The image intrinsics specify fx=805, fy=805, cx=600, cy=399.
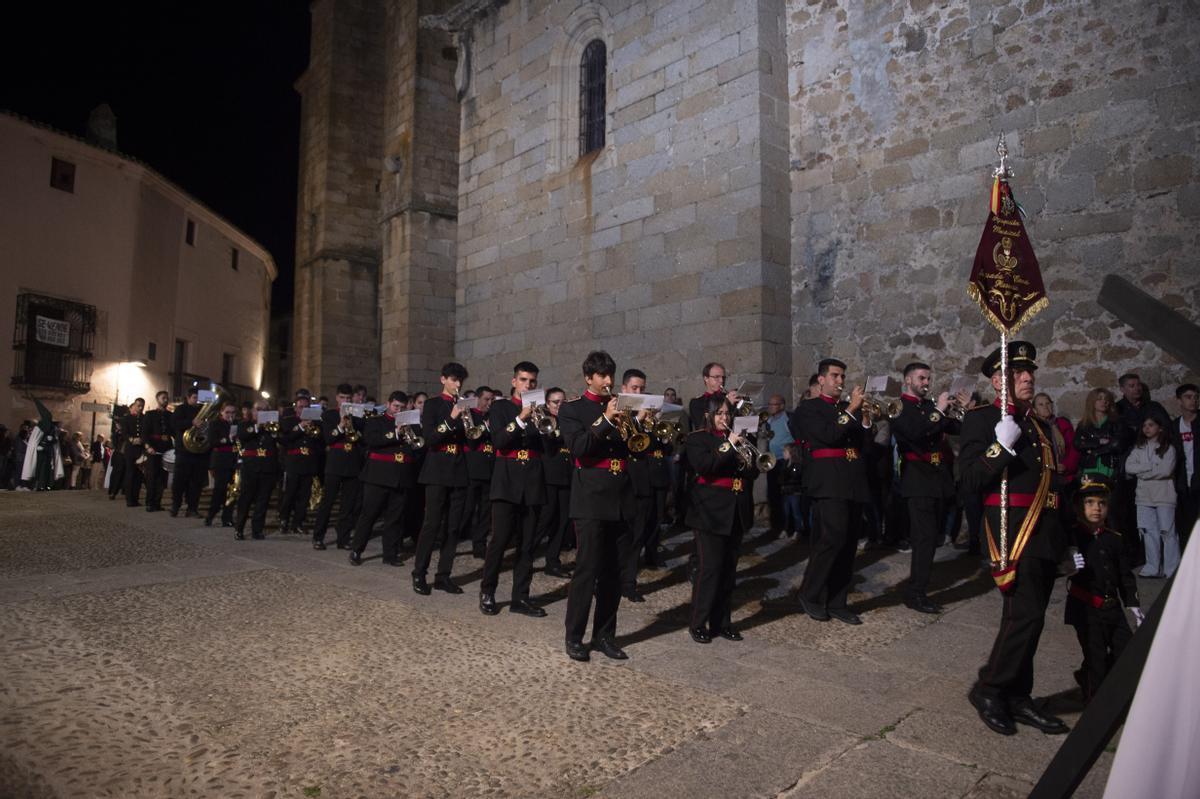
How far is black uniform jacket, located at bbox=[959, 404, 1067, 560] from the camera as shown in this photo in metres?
3.91

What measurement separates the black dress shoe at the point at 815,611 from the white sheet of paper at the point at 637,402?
210 centimetres

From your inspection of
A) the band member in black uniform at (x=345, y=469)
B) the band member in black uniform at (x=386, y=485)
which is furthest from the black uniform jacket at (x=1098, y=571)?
the band member in black uniform at (x=345, y=469)

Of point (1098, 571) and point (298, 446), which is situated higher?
point (298, 446)

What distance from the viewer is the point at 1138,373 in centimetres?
807

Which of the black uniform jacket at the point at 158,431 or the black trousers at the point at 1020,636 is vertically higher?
the black uniform jacket at the point at 158,431

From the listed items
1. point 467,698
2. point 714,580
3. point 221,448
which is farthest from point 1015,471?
point 221,448

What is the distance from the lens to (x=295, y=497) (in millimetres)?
10578

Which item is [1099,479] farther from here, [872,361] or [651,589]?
[872,361]

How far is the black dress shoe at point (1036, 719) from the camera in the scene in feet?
12.0

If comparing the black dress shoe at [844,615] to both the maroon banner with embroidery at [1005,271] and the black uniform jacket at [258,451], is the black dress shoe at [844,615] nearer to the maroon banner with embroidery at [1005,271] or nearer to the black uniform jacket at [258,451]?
the maroon banner with embroidery at [1005,271]

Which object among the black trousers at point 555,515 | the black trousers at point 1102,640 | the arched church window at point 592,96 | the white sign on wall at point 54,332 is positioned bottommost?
the black trousers at point 1102,640

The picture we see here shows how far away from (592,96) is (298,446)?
23.8 ft

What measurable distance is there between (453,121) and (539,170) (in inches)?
300

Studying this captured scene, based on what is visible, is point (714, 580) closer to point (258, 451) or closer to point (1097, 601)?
point (1097, 601)
